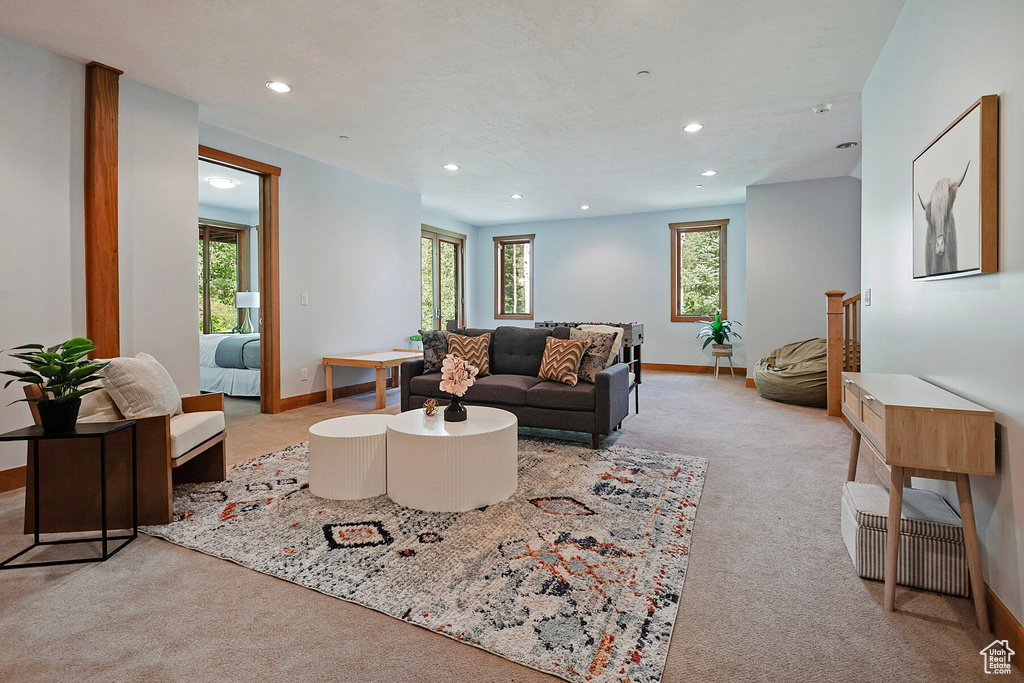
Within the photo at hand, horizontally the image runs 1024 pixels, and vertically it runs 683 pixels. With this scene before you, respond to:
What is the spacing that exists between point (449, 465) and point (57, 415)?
1653 millimetres

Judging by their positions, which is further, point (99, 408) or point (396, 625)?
point (99, 408)

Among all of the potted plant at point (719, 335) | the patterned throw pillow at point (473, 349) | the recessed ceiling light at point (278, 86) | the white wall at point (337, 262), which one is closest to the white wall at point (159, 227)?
the white wall at point (337, 262)

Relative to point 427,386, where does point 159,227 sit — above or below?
above

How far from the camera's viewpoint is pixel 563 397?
3.77 meters

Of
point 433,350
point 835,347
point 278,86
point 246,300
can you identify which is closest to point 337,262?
point 433,350

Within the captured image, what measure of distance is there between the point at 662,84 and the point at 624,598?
10.8 feet

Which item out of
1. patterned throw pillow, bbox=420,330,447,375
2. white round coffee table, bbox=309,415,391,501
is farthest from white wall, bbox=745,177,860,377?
white round coffee table, bbox=309,415,391,501

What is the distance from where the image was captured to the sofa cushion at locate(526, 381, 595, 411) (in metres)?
3.72

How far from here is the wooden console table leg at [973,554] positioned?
1.59 m

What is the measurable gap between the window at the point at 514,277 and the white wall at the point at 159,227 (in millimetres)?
6140

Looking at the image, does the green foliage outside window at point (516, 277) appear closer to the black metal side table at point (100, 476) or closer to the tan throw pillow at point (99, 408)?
the tan throw pillow at point (99, 408)

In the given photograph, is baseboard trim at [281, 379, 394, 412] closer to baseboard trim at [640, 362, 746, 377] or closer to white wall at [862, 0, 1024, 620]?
baseboard trim at [640, 362, 746, 377]

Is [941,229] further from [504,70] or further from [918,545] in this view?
[504,70]

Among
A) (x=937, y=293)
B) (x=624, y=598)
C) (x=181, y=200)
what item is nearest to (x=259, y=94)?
(x=181, y=200)
